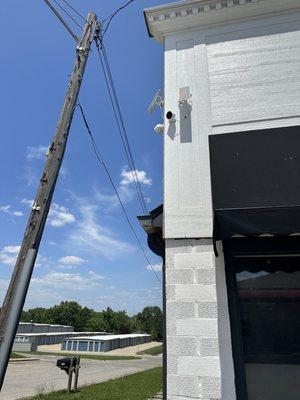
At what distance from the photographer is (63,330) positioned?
97312 mm

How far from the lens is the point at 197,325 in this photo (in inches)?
155

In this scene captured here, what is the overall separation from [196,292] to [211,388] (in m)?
1.05

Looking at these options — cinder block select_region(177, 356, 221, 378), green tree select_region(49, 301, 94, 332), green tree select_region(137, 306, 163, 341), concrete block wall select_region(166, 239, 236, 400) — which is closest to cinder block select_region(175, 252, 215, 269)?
concrete block wall select_region(166, 239, 236, 400)

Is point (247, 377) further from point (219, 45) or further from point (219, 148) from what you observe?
point (219, 45)

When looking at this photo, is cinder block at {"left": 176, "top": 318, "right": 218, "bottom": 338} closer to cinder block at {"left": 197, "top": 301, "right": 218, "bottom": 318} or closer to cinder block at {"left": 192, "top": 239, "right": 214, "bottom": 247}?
cinder block at {"left": 197, "top": 301, "right": 218, "bottom": 318}

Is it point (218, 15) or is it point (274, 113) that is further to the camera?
point (218, 15)

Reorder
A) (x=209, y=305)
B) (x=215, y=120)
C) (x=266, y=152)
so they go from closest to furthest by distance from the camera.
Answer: (x=209, y=305), (x=266, y=152), (x=215, y=120)

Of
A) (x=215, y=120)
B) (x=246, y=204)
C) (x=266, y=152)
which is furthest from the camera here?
(x=215, y=120)

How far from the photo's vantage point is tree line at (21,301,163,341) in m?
110

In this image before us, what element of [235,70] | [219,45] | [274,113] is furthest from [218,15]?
[274,113]

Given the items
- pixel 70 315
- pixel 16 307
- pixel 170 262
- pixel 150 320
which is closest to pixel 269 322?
pixel 170 262

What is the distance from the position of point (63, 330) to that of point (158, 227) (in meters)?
103

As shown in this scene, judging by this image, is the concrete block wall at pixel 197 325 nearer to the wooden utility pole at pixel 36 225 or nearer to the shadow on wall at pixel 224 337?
the shadow on wall at pixel 224 337

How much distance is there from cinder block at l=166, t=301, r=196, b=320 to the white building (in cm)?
1
